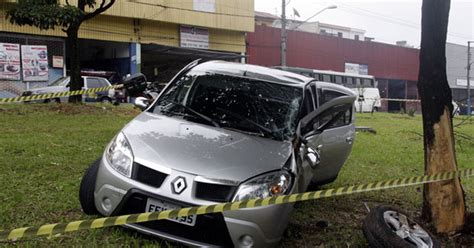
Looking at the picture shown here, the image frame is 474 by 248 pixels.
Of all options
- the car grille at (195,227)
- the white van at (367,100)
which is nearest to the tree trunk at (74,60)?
the car grille at (195,227)

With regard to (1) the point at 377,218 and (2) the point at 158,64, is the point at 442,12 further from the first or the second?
(2) the point at 158,64

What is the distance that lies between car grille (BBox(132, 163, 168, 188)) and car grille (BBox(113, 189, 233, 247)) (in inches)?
3.5

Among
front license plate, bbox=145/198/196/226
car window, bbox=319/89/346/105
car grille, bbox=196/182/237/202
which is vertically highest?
car window, bbox=319/89/346/105

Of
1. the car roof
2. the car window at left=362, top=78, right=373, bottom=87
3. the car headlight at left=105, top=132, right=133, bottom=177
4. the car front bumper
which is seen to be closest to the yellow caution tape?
the car front bumper

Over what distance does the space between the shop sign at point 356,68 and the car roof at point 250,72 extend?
3459 cm

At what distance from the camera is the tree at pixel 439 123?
4191 mm

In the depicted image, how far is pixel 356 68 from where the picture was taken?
1542 inches

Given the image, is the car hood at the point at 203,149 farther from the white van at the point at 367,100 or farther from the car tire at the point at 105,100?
the white van at the point at 367,100

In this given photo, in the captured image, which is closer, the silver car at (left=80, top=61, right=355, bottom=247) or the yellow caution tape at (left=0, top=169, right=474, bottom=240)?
the yellow caution tape at (left=0, top=169, right=474, bottom=240)

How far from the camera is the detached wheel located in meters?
3.51

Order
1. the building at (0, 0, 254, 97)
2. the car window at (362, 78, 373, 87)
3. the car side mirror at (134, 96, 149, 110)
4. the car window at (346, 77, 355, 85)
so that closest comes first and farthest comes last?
the car side mirror at (134, 96, 149, 110) < the building at (0, 0, 254, 97) < the car window at (346, 77, 355, 85) < the car window at (362, 78, 373, 87)

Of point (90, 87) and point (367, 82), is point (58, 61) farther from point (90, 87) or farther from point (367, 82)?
point (367, 82)

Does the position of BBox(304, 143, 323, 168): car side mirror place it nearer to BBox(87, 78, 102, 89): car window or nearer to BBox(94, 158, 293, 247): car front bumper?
BBox(94, 158, 293, 247): car front bumper

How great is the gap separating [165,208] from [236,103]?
1612mm
